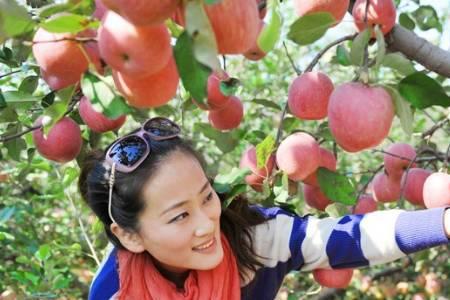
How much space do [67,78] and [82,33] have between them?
7 centimetres

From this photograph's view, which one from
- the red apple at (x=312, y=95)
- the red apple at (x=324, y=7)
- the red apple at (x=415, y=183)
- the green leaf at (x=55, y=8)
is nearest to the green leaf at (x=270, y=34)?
the green leaf at (x=55, y=8)

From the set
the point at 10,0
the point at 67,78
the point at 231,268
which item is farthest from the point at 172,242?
the point at 10,0

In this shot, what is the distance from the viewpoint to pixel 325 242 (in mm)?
1447

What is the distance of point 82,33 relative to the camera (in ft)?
2.57

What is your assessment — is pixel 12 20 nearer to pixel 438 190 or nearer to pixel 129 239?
pixel 129 239

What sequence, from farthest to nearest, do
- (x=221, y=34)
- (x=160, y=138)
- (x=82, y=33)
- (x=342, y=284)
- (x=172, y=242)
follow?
(x=342, y=284) < (x=160, y=138) < (x=172, y=242) < (x=82, y=33) < (x=221, y=34)

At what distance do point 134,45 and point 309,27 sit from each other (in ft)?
1.07

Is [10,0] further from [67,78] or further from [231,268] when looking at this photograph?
[231,268]

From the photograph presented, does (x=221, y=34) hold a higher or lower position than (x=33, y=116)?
higher

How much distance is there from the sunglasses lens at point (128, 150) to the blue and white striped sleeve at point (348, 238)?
0.33 meters

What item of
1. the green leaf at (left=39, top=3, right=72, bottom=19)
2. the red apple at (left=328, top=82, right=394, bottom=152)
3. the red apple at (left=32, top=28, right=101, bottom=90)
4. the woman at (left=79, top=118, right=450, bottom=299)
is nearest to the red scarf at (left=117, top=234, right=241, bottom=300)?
the woman at (left=79, top=118, right=450, bottom=299)

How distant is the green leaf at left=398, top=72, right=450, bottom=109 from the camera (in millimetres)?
943

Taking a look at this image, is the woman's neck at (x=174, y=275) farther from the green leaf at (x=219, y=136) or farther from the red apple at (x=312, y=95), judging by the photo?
the red apple at (x=312, y=95)

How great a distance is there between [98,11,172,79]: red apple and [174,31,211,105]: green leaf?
32mm
